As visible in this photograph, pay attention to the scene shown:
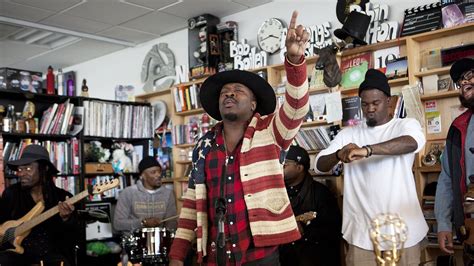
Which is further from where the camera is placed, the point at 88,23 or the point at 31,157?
the point at 88,23

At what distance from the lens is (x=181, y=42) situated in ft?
20.1

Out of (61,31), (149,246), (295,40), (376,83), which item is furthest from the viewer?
(61,31)

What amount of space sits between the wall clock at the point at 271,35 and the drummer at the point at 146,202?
157 centimetres

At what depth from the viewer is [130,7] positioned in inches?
211

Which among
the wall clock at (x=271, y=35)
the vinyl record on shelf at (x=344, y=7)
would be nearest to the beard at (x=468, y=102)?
the vinyl record on shelf at (x=344, y=7)

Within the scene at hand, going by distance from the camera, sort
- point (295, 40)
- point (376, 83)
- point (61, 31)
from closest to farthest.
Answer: point (295, 40) < point (376, 83) < point (61, 31)

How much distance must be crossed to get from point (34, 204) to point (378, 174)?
9.35 feet

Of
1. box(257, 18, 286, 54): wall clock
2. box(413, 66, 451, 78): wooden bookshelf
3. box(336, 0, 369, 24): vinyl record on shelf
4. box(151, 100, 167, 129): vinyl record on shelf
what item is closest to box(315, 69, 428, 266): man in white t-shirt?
box(413, 66, 451, 78): wooden bookshelf

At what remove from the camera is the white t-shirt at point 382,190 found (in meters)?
2.63

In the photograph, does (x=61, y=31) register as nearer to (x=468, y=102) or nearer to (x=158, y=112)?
(x=158, y=112)

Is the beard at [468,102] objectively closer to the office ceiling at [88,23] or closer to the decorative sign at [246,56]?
the decorative sign at [246,56]

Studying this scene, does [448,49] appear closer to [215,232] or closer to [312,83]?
[312,83]

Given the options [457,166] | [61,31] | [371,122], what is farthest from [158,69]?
[457,166]

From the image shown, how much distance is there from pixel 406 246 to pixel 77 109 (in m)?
3.81
